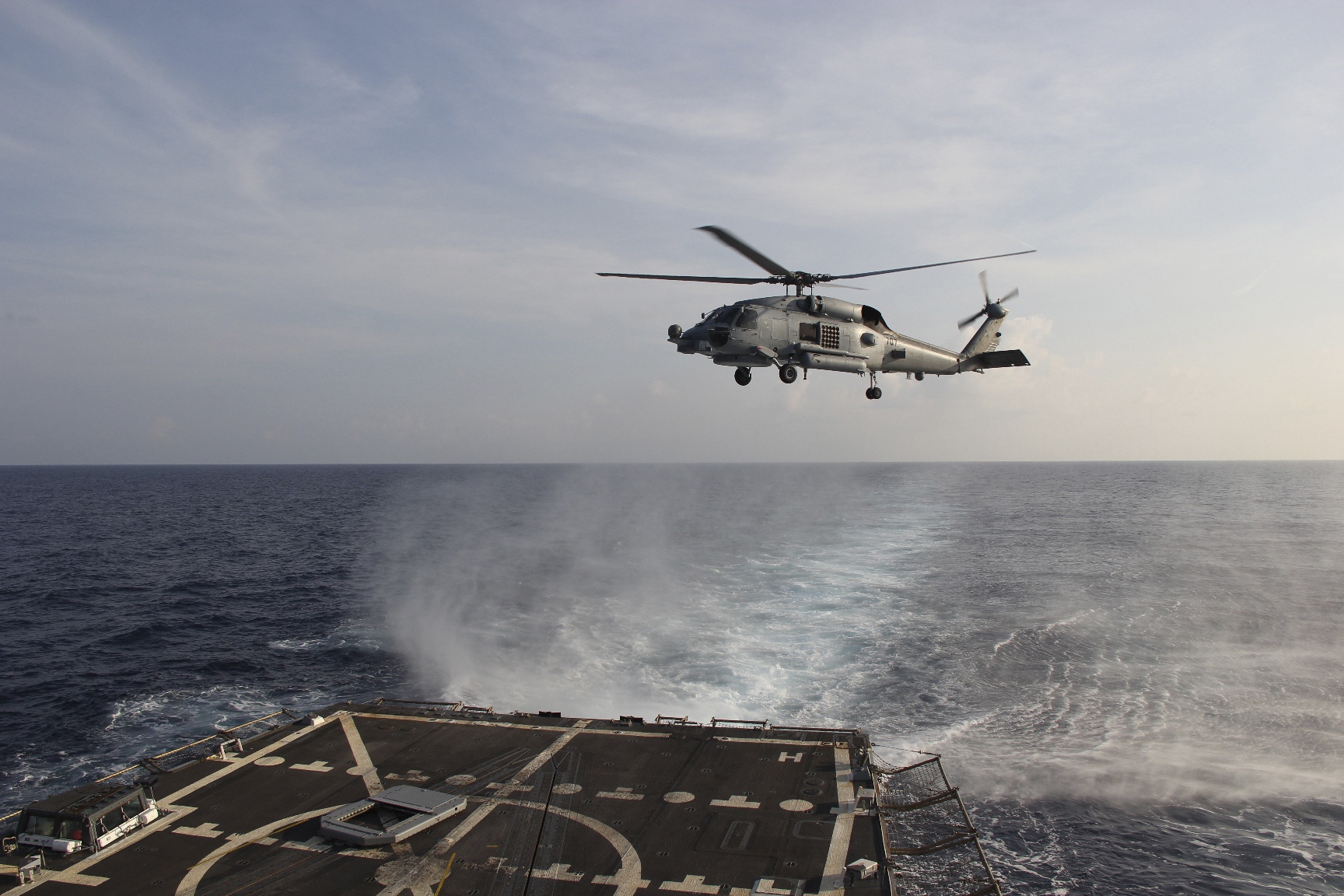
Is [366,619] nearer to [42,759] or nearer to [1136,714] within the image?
[42,759]

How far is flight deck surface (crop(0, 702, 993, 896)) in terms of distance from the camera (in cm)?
2191

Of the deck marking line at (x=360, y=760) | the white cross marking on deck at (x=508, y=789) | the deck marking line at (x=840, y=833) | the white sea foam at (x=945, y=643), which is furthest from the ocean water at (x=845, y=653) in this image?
the white cross marking on deck at (x=508, y=789)

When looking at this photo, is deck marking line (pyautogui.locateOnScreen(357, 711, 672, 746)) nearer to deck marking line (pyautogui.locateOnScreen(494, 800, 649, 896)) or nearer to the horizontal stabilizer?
deck marking line (pyautogui.locateOnScreen(494, 800, 649, 896))

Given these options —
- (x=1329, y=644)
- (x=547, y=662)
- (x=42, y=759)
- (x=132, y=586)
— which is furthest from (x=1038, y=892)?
(x=132, y=586)

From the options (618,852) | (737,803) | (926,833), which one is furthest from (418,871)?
(926,833)

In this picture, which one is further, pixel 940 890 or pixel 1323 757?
pixel 1323 757

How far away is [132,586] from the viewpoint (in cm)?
7250

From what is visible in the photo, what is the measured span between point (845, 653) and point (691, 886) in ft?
105

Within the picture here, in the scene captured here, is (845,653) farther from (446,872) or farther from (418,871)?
(418,871)

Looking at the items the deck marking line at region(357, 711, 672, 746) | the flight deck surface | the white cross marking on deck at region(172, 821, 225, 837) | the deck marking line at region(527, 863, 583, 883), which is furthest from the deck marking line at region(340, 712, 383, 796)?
the deck marking line at region(527, 863, 583, 883)

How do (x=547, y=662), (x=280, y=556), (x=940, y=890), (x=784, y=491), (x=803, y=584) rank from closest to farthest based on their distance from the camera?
(x=940, y=890)
(x=547, y=662)
(x=803, y=584)
(x=280, y=556)
(x=784, y=491)

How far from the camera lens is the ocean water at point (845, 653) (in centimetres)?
3412

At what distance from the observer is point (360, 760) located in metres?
30.4

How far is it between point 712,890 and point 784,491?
166106 mm
